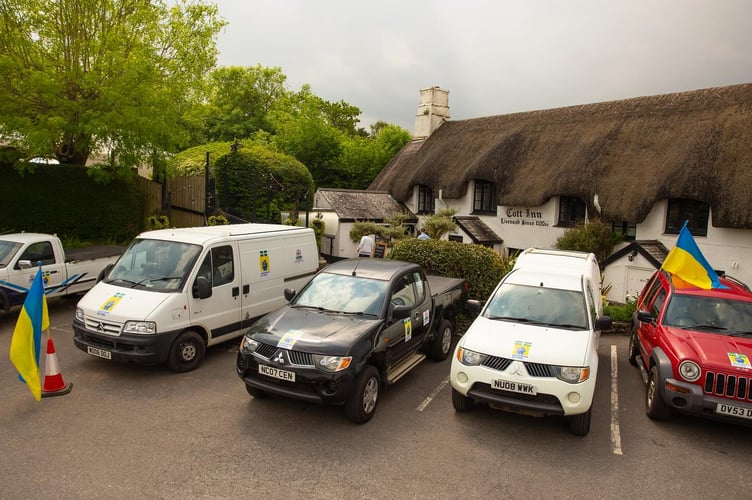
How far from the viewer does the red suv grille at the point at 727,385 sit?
5840mm

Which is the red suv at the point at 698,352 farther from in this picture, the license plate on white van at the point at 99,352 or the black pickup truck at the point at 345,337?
the license plate on white van at the point at 99,352

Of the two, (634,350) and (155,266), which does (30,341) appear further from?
(634,350)

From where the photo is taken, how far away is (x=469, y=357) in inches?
247

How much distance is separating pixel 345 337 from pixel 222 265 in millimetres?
3477

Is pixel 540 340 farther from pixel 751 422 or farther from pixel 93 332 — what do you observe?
pixel 93 332

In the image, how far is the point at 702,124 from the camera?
56.5 ft

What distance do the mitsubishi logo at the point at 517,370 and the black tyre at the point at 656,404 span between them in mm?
2026

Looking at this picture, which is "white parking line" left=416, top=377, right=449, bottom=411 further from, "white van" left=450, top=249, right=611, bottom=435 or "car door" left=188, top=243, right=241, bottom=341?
"car door" left=188, top=243, right=241, bottom=341

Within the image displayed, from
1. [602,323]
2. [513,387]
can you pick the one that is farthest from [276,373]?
[602,323]

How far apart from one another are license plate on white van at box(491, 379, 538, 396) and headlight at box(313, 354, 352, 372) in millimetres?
1817

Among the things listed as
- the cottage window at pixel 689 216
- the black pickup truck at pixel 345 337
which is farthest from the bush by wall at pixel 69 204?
the cottage window at pixel 689 216

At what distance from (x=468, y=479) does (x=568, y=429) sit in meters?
1.90

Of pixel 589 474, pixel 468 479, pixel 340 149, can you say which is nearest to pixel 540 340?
pixel 589 474

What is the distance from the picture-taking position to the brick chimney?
28797 mm
